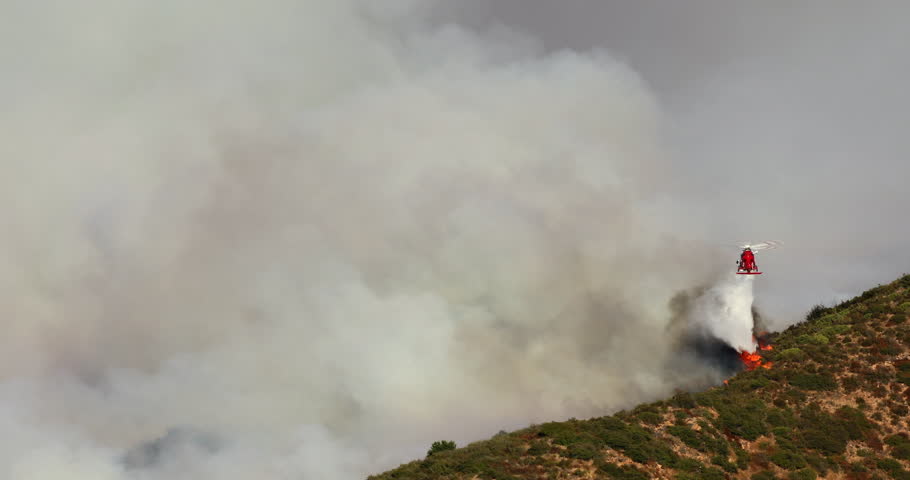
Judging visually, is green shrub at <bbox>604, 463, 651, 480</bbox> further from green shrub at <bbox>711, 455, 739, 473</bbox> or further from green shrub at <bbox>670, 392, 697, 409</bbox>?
green shrub at <bbox>670, 392, 697, 409</bbox>

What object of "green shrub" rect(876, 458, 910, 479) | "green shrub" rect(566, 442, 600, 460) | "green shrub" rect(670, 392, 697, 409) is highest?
"green shrub" rect(670, 392, 697, 409)

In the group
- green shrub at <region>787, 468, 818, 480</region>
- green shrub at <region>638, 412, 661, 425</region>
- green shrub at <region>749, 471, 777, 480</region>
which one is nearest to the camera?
green shrub at <region>749, 471, 777, 480</region>

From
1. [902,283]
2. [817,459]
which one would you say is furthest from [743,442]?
[902,283]

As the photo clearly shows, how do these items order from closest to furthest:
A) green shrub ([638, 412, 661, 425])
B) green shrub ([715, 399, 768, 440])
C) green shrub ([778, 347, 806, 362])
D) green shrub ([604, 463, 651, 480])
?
green shrub ([604, 463, 651, 480]) < green shrub ([715, 399, 768, 440]) < green shrub ([638, 412, 661, 425]) < green shrub ([778, 347, 806, 362])

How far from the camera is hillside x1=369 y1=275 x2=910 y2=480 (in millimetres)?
53344

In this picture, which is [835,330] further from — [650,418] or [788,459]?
[650,418]

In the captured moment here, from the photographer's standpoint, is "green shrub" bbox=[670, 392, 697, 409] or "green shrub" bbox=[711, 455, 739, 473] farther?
"green shrub" bbox=[670, 392, 697, 409]

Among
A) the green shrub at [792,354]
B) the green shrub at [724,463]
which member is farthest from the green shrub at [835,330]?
the green shrub at [724,463]

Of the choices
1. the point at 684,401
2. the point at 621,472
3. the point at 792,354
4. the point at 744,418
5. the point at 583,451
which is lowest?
the point at 621,472

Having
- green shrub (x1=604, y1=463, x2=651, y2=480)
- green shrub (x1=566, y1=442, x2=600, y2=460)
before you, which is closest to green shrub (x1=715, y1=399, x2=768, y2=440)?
green shrub (x1=604, y1=463, x2=651, y2=480)

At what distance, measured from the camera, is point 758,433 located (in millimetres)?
64250

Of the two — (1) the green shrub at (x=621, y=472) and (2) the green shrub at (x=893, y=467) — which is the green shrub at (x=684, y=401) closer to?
(2) the green shrub at (x=893, y=467)

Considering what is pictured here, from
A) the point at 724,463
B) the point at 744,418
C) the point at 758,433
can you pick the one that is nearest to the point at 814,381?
Result: the point at 744,418

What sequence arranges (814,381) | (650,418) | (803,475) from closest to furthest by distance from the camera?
(803,475)
(650,418)
(814,381)
